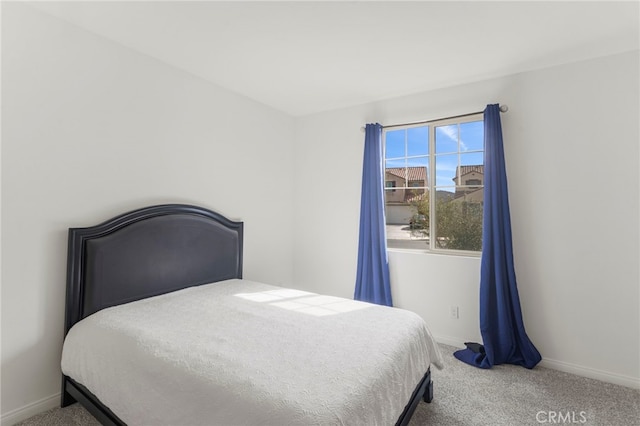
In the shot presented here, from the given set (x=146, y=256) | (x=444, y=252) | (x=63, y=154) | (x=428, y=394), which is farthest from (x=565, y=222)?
(x=63, y=154)

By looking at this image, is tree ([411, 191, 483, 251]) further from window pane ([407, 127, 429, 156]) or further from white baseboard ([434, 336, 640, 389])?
white baseboard ([434, 336, 640, 389])

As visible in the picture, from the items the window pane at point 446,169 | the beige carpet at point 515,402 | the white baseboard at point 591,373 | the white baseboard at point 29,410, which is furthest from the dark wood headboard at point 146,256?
the white baseboard at point 591,373

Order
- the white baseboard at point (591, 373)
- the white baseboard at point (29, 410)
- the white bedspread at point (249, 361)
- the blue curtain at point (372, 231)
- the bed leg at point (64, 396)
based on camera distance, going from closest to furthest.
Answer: the white bedspread at point (249, 361) < the white baseboard at point (29, 410) < the bed leg at point (64, 396) < the white baseboard at point (591, 373) < the blue curtain at point (372, 231)

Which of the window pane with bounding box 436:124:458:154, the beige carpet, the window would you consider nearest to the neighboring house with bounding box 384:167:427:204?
the window

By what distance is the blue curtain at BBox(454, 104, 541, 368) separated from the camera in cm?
255

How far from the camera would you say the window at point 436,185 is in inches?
117

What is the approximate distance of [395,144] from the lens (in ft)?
11.1

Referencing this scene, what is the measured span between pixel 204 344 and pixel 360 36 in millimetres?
2225

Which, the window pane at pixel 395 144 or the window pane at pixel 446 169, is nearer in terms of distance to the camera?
the window pane at pixel 446 169

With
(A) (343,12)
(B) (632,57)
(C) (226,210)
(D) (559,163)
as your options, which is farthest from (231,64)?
(B) (632,57)

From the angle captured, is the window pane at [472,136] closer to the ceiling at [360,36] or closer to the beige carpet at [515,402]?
the ceiling at [360,36]

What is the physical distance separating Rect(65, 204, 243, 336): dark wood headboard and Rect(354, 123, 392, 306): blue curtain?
53.8 inches

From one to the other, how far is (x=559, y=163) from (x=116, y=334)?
344 centimetres

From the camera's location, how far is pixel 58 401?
1.98 m
